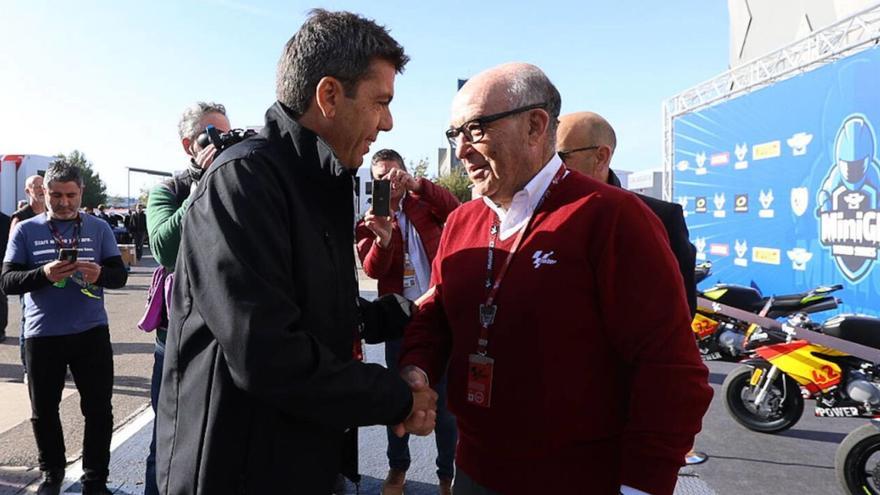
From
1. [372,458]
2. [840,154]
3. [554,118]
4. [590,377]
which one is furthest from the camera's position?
[840,154]

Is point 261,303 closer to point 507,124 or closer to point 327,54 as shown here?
point 327,54

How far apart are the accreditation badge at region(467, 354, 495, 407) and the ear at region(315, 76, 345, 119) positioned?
0.80 metres

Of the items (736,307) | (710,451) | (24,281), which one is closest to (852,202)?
(736,307)

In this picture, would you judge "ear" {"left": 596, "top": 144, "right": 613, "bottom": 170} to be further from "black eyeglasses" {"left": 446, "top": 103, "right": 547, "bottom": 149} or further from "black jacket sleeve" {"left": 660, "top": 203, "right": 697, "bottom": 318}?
"black eyeglasses" {"left": 446, "top": 103, "right": 547, "bottom": 149}

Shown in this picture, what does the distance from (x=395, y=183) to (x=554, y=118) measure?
188 centimetres

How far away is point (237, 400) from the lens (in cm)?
138

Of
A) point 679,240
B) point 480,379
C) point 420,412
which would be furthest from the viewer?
point 679,240

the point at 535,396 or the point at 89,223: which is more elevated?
the point at 89,223

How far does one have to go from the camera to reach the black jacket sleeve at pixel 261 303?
50.8 inches

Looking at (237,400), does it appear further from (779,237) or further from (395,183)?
(779,237)

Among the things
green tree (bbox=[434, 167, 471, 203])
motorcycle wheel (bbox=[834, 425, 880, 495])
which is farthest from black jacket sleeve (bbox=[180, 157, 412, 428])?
green tree (bbox=[434, 167, 471, 203])

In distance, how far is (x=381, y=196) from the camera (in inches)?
102

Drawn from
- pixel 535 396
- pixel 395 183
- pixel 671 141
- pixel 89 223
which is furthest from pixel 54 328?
pixel 671 141

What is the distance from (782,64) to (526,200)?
10647 millimetres
